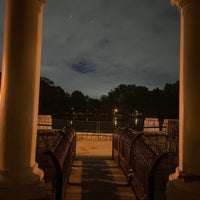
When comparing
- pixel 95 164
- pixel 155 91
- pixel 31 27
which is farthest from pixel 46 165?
pixel 155 91

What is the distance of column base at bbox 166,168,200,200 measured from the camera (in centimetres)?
409

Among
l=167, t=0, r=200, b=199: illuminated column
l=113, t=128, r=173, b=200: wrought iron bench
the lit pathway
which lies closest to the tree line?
the lit pathway

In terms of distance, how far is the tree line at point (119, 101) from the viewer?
186 ft

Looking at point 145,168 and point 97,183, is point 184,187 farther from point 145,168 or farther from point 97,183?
point 97,183

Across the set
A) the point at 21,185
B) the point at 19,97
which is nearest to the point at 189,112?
the point at 19,97

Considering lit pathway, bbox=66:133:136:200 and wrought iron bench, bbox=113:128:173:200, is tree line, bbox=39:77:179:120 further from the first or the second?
wrought iron bench, bbox=113:128:173:200

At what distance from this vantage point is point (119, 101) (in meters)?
74.2

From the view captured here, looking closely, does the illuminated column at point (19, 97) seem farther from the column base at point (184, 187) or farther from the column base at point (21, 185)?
the column base at point (184, 187)

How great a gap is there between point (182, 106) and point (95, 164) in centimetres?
520

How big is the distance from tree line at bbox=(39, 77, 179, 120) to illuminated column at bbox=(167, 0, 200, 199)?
48.0m

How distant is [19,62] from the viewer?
14.1ft

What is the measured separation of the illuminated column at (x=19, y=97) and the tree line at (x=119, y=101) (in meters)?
48.1

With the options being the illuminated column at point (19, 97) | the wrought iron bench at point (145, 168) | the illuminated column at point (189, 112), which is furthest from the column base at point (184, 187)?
the illuminated column at point (19, 97)

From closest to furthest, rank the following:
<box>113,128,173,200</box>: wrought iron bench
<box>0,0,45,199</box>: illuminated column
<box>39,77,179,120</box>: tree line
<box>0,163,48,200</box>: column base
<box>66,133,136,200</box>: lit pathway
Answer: <box>0,163,48,200</box>: column base < <box>0,0,45,199</box>: illuminated column < <box>113,128,173,200</box>: wrought iron bench < <box>66,133,136,200</box>: lit pathway < <box>39,77,179,120</box>: tree line
